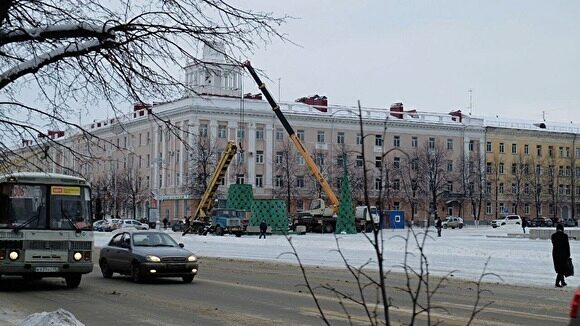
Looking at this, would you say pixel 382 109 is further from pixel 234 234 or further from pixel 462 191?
pixel 234 234

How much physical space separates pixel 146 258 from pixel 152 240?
1648mm

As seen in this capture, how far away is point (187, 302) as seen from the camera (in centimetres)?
1852

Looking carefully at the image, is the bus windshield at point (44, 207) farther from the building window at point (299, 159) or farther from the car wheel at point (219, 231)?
the building window at point (299, 159)

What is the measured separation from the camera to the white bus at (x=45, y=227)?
20.8m

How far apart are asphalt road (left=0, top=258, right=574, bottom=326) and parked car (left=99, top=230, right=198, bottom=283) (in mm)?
352

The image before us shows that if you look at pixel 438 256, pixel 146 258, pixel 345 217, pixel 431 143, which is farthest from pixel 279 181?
pixel 146 258

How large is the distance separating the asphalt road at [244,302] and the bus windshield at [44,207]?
5.48 feet

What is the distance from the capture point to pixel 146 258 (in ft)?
76.9

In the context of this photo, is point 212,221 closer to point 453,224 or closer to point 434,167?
point 453,224

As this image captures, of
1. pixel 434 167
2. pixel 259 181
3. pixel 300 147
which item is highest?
pixel 434 167

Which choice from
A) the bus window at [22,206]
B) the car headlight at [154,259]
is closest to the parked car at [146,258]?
the car headlight at [154,259]

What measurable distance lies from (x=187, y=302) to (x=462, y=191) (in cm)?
8956

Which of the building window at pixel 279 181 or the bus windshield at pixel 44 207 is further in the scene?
the building window at pixel 279 181

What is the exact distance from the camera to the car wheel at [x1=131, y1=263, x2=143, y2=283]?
23.7 meters
